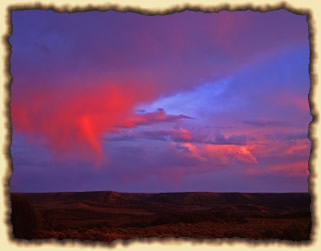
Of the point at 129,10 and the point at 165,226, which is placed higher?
the point at 129,10

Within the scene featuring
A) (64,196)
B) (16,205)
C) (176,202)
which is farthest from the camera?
(176,202)

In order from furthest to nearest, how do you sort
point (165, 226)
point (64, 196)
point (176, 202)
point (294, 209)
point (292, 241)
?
1. point (176, 202)
2. point (64, 196)
3. point (294, 209)
4. point (165, 226)
5. point (292, 241)

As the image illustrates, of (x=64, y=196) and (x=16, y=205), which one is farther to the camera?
(x=64, y=196)

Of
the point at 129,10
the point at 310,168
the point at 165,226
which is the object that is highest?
the point at 129,10

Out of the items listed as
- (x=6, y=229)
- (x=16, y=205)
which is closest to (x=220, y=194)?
(x=16, y=205)

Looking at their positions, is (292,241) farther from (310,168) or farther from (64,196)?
(64,196)

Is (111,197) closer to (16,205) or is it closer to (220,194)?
(220,194)
